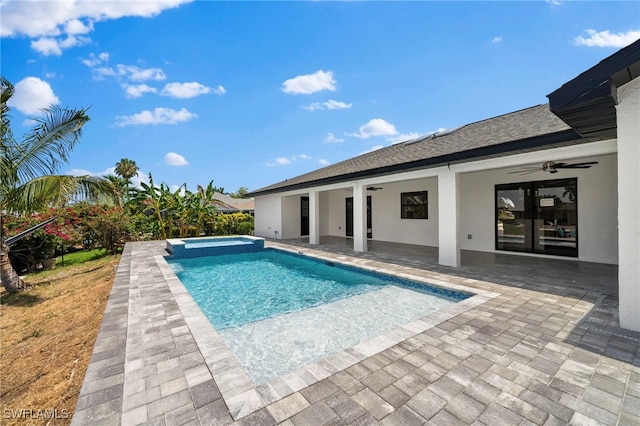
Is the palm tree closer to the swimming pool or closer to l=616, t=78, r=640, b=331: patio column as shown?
the swimming pool

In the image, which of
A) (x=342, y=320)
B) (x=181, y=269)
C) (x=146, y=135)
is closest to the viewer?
(x=342, y=320)

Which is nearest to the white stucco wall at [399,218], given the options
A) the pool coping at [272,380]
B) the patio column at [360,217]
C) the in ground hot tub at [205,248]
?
the patio column at [360,217]

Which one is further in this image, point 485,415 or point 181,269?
point 181,269

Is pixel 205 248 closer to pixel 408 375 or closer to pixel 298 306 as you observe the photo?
pixel 298 306

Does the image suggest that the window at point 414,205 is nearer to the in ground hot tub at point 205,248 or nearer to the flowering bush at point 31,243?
the in ground hot tub at point 205,248

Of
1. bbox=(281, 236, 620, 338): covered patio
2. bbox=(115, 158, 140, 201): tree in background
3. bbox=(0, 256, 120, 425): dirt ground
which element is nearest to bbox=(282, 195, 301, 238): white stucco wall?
bbox=(281, 236, 620, 338): covered patio

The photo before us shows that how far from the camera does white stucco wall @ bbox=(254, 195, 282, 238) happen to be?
1895cm

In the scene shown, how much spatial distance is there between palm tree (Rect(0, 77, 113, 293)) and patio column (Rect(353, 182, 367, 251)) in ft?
33.4

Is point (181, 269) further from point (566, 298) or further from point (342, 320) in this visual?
point (566, 298)

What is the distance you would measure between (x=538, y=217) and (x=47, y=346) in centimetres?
1459

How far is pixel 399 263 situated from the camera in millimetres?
9398

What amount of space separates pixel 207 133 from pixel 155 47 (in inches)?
537

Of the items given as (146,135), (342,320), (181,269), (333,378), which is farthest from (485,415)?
(146,135)

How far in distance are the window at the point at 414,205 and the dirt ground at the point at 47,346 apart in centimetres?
1303
